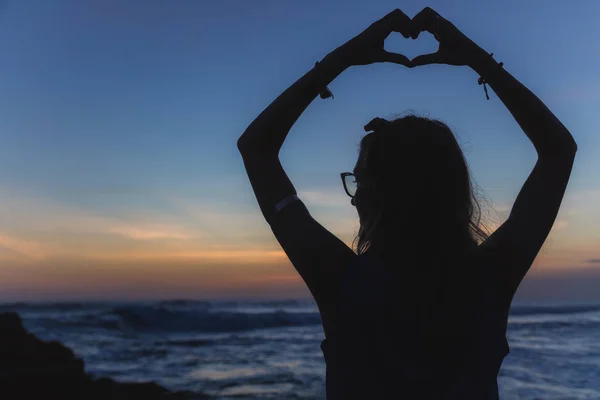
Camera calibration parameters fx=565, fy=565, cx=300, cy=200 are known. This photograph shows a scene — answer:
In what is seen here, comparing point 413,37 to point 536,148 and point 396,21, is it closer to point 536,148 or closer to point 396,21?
point 396,21

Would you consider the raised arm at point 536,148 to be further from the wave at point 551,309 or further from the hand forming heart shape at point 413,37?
the wave at point 551,309

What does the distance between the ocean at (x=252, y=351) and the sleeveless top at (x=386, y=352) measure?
394 inches

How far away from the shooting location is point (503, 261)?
1.29 meters

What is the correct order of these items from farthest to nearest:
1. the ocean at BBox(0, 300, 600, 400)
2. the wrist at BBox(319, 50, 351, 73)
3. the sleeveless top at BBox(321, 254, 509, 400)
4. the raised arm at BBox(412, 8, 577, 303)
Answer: the ocean at BBox(0, 300, 600, 400) → the wrist at BBox(319, 50, 351, 73) → the raised arm at BBox(412, 8, 577, 303) → the sleeveless top at BBox(321, 254, 509, 400)

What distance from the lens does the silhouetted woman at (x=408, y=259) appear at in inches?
47.1

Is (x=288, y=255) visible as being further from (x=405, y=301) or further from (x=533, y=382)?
(x=533, y=382)

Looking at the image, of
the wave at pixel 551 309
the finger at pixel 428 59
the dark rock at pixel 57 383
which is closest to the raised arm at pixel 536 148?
the finger at pixel 428 59

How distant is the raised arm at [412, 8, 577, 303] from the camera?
1308 millimetres

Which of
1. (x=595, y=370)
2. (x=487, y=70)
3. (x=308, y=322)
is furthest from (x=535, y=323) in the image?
(x=487, y=70)

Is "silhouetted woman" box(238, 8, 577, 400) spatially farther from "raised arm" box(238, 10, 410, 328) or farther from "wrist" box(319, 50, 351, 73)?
"wrist" box(319, 50, 351, 73)

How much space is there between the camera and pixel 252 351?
58.7ft

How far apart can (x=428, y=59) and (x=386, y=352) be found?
0.79 meters

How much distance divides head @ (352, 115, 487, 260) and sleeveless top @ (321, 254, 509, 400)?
0.10 meters

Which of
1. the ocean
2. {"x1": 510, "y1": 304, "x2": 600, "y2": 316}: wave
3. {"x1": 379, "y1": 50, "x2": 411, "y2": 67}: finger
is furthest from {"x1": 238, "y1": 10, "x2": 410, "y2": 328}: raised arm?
{"x1": 510, "y1": 304, "x2": 600, "y2": 316}: wave
